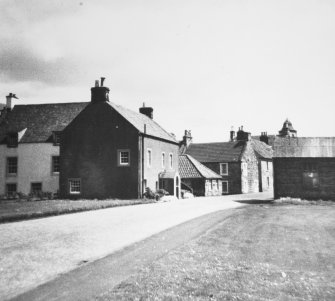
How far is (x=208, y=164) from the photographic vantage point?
182 feet

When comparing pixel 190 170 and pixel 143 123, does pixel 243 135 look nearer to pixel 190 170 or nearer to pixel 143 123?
pixel 190 170

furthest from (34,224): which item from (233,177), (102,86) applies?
(233,177)

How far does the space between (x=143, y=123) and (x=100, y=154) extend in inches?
271

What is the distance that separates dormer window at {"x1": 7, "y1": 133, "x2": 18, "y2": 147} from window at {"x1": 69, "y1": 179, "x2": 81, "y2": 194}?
9057 mm

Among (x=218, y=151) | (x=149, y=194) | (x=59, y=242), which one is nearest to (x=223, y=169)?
(x=218, y=151)

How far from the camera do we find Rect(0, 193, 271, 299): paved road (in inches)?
319

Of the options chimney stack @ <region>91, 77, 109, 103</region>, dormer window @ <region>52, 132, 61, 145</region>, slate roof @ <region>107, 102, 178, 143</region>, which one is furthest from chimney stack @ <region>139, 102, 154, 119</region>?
dormer window @ <region>52, 132, 61, 145</region>

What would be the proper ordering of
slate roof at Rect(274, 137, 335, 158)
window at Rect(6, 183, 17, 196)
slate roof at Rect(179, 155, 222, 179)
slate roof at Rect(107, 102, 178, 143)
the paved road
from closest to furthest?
1. the paved road
2. slate roof at Rect(274, 137, 335, 158)
3. slate roof at Rect(107, 102, 178, 143)
4. window at Rect(6, 183, 17, 196)
5. slate roof at Rect(179, 155, 222, 179)

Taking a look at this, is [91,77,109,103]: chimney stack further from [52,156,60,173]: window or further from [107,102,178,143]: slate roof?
[52,156,60,173]: window

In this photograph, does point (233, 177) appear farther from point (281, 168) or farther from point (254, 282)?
point (254, 282)

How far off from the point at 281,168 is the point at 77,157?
2109cm

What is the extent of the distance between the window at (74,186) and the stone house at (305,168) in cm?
2026

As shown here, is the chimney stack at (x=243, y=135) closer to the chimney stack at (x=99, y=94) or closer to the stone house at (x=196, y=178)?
the stone house at (x=196, y=178)

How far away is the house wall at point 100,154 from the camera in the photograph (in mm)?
34406
